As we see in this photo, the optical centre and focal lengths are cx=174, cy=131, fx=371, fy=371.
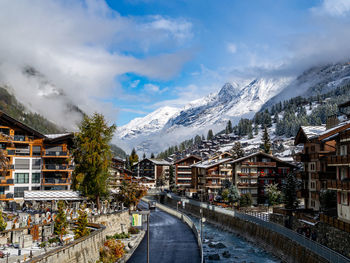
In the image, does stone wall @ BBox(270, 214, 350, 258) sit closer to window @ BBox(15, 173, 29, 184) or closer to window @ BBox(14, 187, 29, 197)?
window @ BBox(14, 187, 29, 197)

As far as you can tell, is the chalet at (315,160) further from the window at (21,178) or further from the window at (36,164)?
the window at (21,178)

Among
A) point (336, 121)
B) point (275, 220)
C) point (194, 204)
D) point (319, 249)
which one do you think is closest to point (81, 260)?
point (319, 249)

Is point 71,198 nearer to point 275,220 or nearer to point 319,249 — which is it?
point 275,220

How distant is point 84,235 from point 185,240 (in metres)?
25.5

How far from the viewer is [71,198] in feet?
199

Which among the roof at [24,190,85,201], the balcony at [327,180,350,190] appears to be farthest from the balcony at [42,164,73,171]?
the balcony at [327,180,350,190]

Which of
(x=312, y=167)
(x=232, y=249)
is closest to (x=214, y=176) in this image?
(x=312, y=167)

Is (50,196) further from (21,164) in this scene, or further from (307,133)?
(307,133)

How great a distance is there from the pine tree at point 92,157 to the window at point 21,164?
14.8 meters

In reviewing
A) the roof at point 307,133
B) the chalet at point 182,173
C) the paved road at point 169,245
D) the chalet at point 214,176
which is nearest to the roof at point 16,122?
the paved road at point 169,245

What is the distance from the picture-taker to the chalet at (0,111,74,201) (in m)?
65.1

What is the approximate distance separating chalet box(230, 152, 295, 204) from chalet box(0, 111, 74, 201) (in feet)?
143

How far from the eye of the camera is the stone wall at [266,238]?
40.5 m

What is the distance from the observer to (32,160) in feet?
229
